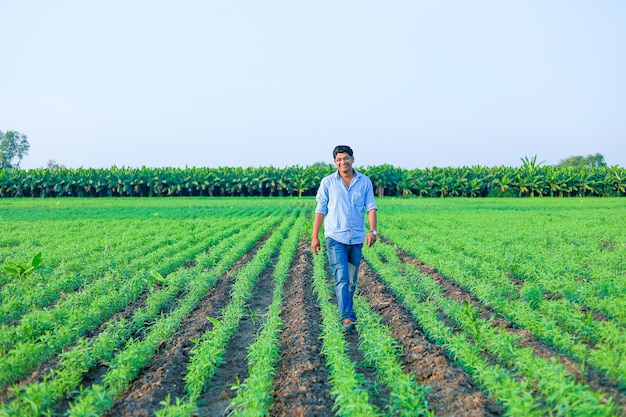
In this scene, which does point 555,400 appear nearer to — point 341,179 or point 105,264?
point 341,179

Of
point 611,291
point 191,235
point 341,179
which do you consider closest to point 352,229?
point 341,179

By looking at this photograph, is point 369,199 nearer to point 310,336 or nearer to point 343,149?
point 343,149

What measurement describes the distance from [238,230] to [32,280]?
838 cm

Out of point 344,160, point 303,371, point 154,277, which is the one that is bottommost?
point 303,371

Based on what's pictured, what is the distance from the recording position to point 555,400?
3.49 metres

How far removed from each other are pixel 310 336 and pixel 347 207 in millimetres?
1559

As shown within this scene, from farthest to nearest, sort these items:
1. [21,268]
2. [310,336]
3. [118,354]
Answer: [21,268], [310,336], [118,354]

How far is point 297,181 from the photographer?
46.2 m

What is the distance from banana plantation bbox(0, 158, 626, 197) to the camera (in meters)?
44.2

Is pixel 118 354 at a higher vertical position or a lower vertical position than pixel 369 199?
lower

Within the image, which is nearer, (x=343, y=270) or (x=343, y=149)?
(x=343, y=149)

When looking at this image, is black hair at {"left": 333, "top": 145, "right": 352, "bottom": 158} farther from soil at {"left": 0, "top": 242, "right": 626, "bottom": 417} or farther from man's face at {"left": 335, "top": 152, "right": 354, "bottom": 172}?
soil at {"left": 0, "top": 242, "right": 626, "bottom": 417}

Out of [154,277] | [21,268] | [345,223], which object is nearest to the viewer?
[345,223]

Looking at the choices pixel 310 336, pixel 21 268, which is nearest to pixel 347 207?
pixel 310 336
